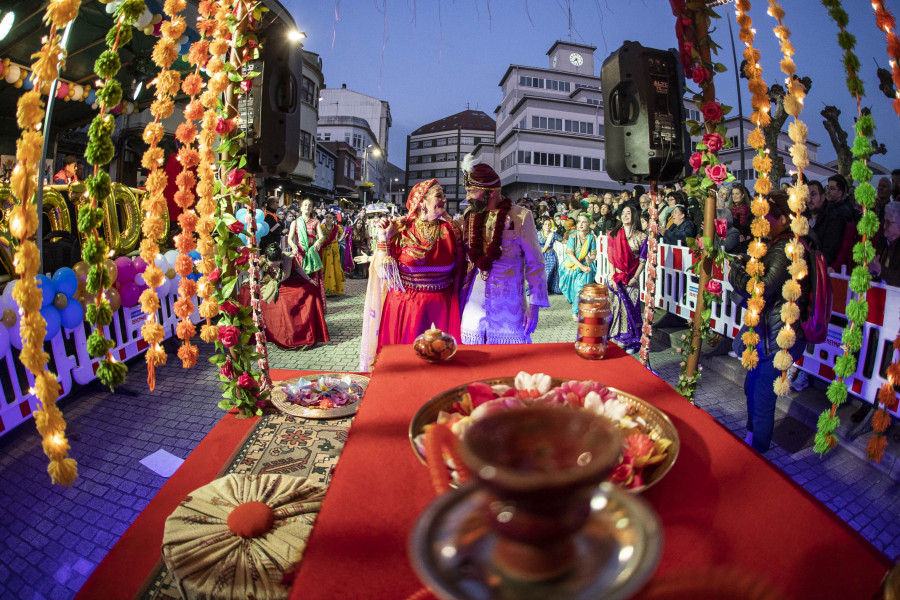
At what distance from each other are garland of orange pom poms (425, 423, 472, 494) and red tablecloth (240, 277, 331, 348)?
5.38m

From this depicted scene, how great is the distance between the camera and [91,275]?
1.94 meters

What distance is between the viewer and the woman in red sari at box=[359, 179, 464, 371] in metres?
3.65

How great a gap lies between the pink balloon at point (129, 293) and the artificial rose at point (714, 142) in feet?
17.4

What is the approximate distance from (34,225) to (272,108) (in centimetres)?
243

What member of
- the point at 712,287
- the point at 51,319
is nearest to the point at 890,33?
the point at 712,287

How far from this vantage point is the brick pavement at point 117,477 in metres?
2.25

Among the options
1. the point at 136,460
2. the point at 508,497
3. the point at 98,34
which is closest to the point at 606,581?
the point at 508,497

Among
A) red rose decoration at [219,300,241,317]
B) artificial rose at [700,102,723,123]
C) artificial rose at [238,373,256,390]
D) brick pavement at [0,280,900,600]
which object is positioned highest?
artificial rose at [700,102,723,123]

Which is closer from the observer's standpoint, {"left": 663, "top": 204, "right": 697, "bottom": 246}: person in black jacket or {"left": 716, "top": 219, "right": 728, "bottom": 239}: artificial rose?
{"left": 716, "top": 219, "right": 728, "bottom": 239}: artificial rose

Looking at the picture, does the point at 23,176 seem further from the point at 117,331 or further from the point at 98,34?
the point at 98,34

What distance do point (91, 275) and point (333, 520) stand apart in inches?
69.0

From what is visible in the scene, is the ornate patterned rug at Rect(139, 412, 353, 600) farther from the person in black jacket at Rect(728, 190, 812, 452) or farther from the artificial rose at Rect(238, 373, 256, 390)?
the person in black jacket at Rect(728, 190, 812, 452)

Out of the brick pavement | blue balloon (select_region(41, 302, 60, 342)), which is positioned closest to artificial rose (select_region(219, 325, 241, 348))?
the brick pavement

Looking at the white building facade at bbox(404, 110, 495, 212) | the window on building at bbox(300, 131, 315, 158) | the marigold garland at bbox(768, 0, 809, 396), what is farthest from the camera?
the white building facade at bbox(404, 110, 495, 212)
